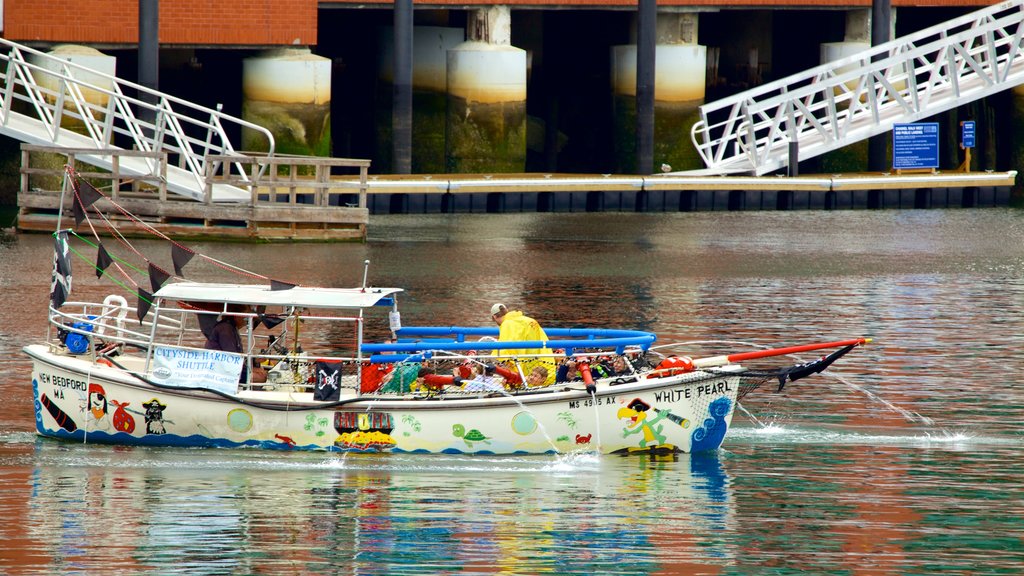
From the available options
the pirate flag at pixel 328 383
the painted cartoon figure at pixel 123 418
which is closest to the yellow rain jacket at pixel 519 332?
the pirate flag at pixel 328 383

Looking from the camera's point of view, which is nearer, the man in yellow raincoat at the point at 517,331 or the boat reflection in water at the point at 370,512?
the boat reflection in water at the point at 370,512

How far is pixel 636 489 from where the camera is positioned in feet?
58.9

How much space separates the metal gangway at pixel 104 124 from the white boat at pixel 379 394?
18.8 metres

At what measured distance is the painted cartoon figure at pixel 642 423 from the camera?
19.0m

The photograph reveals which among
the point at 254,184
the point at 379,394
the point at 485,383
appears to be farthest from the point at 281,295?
the point at 254,184

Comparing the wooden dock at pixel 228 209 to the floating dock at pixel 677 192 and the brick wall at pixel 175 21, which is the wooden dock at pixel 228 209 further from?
the floating dock at pixel 677 192

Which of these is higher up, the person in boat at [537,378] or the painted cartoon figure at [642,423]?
the person in boat at [537,378]

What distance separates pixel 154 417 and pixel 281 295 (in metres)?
1.91

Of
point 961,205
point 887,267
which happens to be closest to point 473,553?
point 887,267

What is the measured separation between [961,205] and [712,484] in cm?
3611

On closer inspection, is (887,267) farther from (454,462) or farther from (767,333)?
(454,462)

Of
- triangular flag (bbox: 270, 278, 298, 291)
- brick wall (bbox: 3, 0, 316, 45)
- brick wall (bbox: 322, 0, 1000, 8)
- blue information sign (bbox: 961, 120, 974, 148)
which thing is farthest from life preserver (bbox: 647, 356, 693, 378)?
blue information sign (bbox: 961, 120, 974, 148)

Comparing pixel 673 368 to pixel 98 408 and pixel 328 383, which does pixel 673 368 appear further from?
pixel 98 408

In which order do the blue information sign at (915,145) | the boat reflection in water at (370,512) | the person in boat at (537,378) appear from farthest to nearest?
the blue information sign at (915,145) → the person in boat at (537,378) → the boat reflection in water at (370,512)
